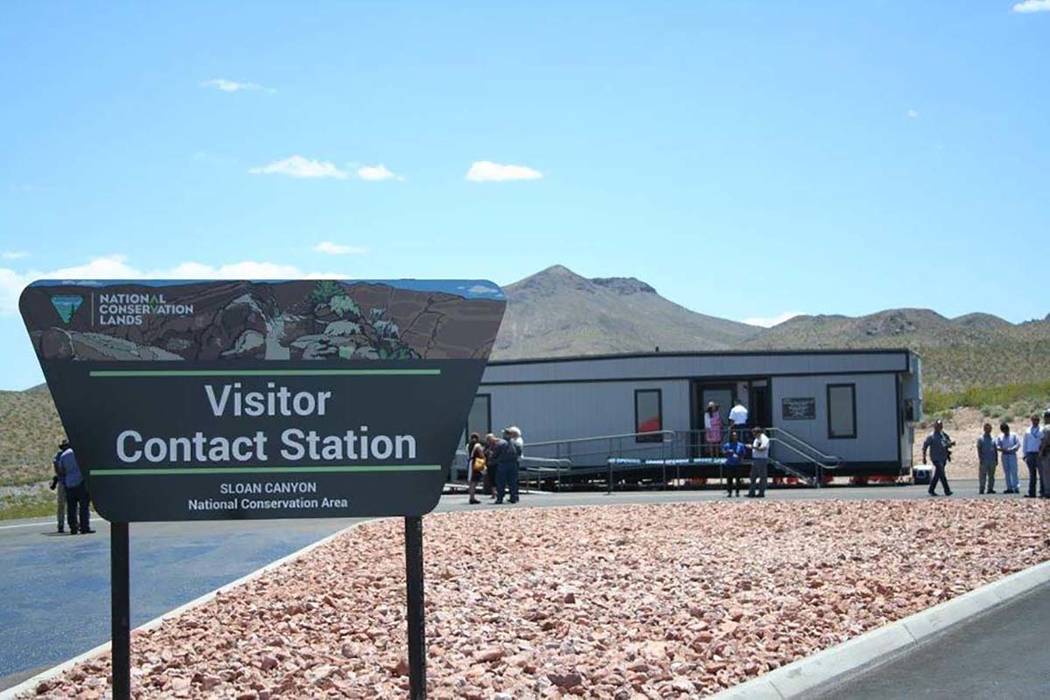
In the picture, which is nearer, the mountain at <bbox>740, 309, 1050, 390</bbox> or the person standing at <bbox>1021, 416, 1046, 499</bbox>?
the person standing at <bbox>1021, 416, 1046, 499</bbox>

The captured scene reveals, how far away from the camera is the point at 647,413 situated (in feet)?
101

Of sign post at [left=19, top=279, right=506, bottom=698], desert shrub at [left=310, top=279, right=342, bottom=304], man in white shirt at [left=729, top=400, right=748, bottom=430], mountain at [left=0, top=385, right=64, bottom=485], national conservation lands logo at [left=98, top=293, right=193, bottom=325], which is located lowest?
mountain at [left=0, top=385, right=64, bottom=485]

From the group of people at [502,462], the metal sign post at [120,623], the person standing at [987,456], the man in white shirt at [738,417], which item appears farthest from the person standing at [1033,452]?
the metal sign post at [120,623]

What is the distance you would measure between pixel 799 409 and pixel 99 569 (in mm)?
18943

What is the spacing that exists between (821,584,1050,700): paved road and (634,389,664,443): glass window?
2106 cm

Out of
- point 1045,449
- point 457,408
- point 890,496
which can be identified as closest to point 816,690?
point 457,408

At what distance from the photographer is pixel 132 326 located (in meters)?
7.07

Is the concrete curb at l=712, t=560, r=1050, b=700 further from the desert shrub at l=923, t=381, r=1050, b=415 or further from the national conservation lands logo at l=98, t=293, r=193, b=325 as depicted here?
the desert shrub at l=923, t=381, r=1050, b=415

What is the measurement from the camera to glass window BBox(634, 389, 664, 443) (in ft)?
101

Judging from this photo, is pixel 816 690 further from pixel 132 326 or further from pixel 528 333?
pixel 528 333

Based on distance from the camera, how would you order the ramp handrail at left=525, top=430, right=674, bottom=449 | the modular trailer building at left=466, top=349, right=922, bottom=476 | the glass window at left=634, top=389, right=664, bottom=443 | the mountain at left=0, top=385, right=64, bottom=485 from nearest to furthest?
the modular trailer building at left=466, top=349, right=922, bottom=476, the ramp handrail at left=525, top=430, right=674, bottom=449, the glass window at left=634, top=389, right=664, bottom=443, the mountain at left=0, top=385, right=64, bottom=485

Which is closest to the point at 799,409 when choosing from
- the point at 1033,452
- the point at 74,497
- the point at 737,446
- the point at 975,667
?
the point at 737,446

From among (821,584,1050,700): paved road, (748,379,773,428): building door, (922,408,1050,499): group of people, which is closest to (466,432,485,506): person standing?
(748,379,773,428): building door

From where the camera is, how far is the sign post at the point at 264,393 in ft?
23.1
